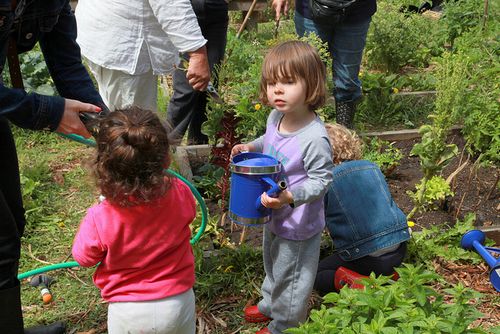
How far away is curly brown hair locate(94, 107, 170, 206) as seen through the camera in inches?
80.3

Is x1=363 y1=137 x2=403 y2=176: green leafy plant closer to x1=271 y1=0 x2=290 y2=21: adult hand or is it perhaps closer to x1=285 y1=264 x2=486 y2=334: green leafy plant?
x1=271 y1=0 x2=290 y2=21: adult hand

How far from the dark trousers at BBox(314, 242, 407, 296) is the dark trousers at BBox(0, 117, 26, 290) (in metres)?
1.54

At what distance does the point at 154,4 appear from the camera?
3057mm

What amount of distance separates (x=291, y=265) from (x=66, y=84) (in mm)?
1371

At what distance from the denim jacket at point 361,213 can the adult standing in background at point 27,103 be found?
1294mm

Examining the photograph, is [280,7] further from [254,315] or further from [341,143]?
[254,315]

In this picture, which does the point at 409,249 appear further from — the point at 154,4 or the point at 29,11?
the point at 29,11

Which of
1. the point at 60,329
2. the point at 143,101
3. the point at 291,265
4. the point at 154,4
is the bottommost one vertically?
the point at 60,329

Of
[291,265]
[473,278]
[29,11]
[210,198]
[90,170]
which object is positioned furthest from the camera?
[210,198]

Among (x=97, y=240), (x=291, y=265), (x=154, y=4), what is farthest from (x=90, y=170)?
(x=154, y=4)

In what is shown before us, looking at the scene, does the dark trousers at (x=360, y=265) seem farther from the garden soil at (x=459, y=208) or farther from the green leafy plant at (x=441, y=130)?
the green leafy plant at (x=441, y=130)

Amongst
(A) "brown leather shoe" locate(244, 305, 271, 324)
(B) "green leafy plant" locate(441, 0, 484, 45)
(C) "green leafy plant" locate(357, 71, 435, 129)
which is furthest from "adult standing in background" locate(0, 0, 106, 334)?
(B) "green leafy plant" locate(441, 0, 484, 45)

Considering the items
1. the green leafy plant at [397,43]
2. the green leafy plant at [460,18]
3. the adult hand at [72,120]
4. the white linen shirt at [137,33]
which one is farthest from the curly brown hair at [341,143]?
the green leafy plant at [460,18]

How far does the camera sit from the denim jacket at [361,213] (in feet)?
10.2
